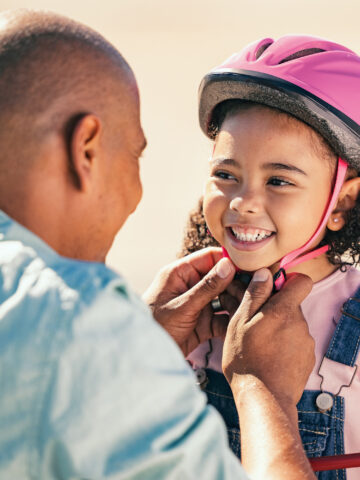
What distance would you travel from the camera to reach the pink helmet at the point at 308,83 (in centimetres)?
223

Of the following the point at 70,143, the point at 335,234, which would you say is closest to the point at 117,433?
the point at 70,143

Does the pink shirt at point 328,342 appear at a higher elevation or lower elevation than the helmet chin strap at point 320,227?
lower

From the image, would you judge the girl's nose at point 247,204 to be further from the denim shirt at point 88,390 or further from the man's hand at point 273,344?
the denim shirt at point 88,390

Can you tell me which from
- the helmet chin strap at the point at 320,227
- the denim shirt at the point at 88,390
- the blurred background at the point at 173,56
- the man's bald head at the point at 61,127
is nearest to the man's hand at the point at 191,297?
the helmet chin strap at the point at 320,227

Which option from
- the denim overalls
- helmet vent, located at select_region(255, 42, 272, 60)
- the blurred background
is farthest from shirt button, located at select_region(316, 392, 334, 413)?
the blurred background

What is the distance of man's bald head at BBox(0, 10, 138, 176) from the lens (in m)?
1.43

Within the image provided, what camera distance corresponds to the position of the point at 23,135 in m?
1.43

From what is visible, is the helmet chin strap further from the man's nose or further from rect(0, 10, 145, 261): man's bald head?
rect(0, 10, 145, 261): man's bald head

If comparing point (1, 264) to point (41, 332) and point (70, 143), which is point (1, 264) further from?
point (70, 143)

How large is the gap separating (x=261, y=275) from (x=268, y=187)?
0.31 metres

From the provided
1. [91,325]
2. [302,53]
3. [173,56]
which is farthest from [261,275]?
[173,56]

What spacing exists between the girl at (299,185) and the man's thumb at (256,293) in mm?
95

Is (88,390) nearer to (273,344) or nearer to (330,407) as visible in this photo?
(273,344)

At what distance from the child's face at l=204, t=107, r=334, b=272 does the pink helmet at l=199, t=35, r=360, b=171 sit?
0.07m
